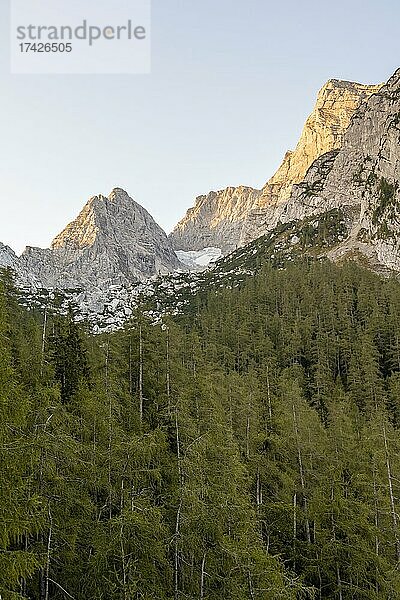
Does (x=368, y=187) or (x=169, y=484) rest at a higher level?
(x=368, y=187)

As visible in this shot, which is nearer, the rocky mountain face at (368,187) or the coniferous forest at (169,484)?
the coniferous forest at (169,484)

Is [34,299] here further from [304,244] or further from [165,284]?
[304,244]

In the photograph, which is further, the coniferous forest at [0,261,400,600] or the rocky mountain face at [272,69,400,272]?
the rocky mountain face at [272,69,400,272]

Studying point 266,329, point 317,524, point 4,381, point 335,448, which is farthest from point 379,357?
point 4,381

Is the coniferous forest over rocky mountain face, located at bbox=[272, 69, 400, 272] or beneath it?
beneath

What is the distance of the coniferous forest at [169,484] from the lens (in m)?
10.8

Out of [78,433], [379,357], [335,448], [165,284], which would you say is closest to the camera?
[78,433]

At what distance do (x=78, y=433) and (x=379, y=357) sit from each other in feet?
167

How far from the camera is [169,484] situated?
16.4 meters

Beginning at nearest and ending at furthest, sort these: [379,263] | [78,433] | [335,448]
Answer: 1. [78,433]
2. [335,448]
3. [379,263]

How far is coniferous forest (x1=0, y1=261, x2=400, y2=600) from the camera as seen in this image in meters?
10.8

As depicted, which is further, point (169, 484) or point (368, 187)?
point (368, 187)

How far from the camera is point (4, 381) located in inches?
368

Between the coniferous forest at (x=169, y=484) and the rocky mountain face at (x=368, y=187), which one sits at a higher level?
the rocky mountain face at (x=368, y=187)
